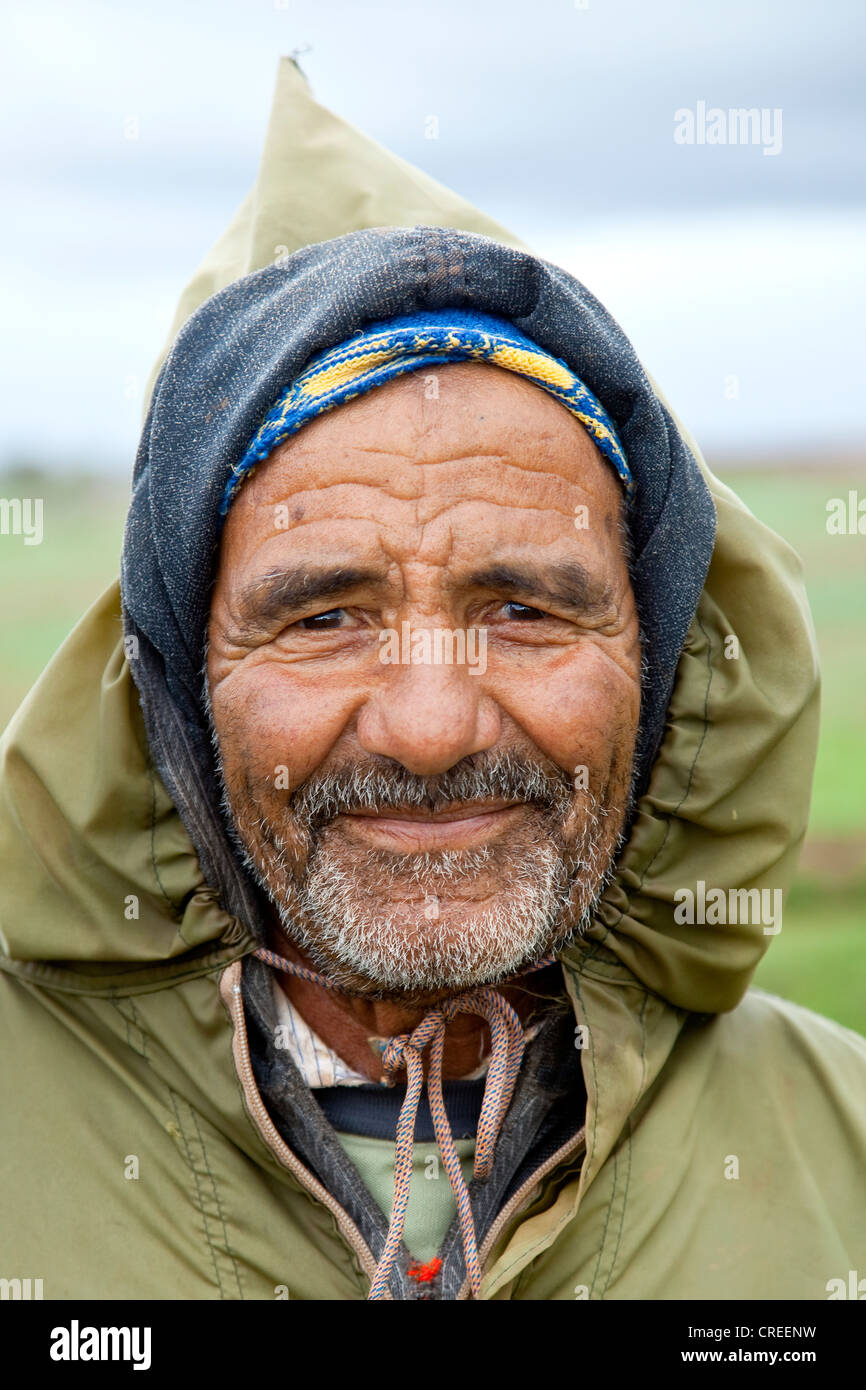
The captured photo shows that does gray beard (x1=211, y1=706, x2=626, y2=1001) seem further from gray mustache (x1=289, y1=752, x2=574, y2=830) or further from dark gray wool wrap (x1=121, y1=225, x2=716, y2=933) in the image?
dark gray wool wrap (x1=121, y1=225, x2=716, y2=933)

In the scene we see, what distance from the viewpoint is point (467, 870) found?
217cm

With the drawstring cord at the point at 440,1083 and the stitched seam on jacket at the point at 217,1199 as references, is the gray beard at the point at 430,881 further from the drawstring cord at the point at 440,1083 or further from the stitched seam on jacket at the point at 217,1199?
the stitched seam on jacket at the point at 217,1199

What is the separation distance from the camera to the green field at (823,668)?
636 cm

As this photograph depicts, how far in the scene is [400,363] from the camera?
7.16ft

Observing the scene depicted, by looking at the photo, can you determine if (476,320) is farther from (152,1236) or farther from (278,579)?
(152,1236)

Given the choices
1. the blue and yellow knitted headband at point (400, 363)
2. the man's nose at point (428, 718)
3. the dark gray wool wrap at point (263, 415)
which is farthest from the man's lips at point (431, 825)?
the blue and yellow knitted headband at point (400, 363)

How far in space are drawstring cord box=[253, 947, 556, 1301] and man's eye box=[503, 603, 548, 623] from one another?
0.63 meters

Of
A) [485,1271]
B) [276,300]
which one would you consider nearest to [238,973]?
[485,1271]

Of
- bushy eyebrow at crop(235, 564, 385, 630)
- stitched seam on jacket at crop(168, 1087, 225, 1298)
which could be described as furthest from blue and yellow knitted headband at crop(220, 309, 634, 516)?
stitched seam on jacket at crop(168, 1087, 225, 1298)

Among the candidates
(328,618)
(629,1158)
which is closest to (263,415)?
(328,618)

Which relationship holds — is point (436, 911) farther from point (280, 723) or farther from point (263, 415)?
point (263, 415)

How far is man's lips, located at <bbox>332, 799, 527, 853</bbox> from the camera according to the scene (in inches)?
85.7

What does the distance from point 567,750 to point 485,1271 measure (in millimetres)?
907

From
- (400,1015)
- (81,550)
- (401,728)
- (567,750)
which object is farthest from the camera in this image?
(81,550)
